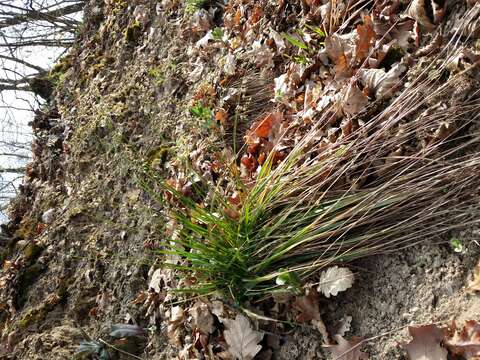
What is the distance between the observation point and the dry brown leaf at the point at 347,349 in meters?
1.56

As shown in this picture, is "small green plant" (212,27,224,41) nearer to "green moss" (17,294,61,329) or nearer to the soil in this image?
the soil

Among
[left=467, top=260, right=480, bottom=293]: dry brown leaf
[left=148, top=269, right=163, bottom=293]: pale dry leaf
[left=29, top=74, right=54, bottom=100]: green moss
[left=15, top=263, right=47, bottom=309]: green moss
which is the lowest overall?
[left=467, top=260, right=480, bottom=293]: dry brown leaf

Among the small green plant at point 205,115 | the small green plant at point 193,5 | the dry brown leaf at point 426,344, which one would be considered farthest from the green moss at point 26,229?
the dry brown leaf at point 426,344

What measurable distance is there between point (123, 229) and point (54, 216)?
42.8 inches

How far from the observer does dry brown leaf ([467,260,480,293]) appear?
4.56 ft

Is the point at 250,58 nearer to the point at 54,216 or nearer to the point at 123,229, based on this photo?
the point at 123,229

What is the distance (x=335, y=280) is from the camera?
167 cm

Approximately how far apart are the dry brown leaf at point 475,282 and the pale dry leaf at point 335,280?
1.33ft

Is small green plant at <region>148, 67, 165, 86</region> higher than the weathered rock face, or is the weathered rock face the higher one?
small green plant at <region>148, 67, 165, 86</region>

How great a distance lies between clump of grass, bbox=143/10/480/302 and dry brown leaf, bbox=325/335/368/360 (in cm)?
28

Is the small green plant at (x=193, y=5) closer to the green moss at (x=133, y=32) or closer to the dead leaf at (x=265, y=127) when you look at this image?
the green moss at (x=133, y=32)

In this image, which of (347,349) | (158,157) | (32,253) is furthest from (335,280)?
(32,253)

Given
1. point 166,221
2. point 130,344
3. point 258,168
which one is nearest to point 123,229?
point 166,221

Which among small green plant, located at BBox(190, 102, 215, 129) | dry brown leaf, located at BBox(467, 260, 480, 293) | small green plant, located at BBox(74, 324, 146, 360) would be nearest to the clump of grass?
dry brown leaf, located at BBox(467, 260, 480, 293)
